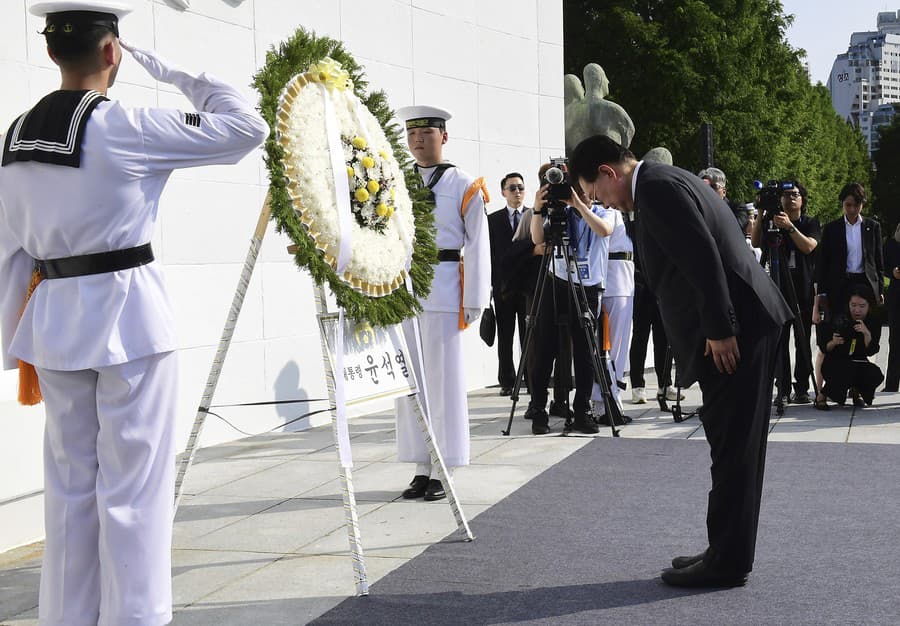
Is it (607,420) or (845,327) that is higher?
(845,327)

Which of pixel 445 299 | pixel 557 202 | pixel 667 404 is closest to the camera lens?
pixel 445 299

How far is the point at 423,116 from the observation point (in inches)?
245

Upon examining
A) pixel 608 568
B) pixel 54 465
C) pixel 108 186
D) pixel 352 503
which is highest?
pixel 108 186

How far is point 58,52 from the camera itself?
138 inches

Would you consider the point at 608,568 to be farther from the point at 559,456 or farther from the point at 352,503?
the point at 559,456

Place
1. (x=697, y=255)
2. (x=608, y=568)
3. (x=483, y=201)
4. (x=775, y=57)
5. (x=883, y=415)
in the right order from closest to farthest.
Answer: (x=697, y=255) → (x=608, y=568) → (x=483, y=201) → (x=883, y=415) → (x=775, y=57)

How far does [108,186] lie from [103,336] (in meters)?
0.46

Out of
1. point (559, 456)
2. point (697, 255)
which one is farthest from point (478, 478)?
point (697, 255)

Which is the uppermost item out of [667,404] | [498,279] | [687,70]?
[687,70]

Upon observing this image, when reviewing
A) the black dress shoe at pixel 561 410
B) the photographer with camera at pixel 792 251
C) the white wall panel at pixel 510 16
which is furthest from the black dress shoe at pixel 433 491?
the white wall panel at pixel 510 16

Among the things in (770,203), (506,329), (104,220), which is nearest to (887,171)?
(506,329)

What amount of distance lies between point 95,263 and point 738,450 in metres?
2.60

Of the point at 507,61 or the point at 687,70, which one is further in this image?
the point at 687,70

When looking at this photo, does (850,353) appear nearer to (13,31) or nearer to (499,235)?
(499,235)
